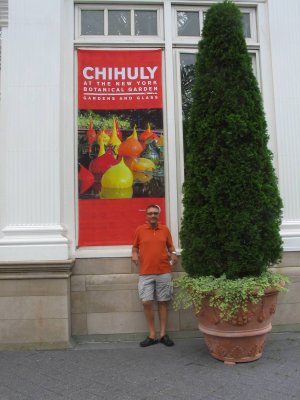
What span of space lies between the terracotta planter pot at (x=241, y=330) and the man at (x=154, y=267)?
89 centimetres

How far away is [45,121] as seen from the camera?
582cm

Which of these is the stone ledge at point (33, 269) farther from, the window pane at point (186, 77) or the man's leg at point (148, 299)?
the window pane at point (186, 77)

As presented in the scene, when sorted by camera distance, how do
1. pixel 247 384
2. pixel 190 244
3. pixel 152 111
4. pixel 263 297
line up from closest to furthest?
pixel 247 384 → pixel 263 297 → pixel 190 244 → pixel 152 111

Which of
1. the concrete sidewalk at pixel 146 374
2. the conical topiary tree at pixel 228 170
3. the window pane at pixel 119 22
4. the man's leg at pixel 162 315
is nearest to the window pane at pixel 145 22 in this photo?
the window pane at pixel 119 22

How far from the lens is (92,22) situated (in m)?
6.39

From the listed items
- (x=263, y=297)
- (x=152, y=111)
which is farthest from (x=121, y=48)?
(x=263, y=297)

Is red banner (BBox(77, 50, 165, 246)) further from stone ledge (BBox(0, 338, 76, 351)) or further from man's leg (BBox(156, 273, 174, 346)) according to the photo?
stone ledge (BBox(0, 338, 76, 351))

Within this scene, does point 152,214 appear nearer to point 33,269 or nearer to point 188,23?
point 33,269

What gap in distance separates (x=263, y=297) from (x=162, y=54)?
12.8 ft

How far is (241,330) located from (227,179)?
170 cm

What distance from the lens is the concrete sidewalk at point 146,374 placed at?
399cm

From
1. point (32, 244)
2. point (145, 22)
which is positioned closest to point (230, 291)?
point (32, 244)

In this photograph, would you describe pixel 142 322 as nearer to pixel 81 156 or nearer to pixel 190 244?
pixel 190 244

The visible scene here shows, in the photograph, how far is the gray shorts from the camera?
5527 millimetres
